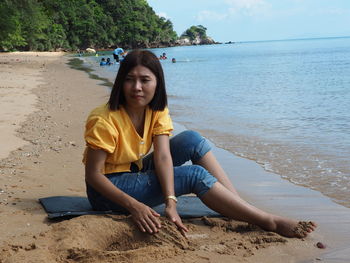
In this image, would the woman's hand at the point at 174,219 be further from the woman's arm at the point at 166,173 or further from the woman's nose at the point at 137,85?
the woman's nose at the point at 137,85

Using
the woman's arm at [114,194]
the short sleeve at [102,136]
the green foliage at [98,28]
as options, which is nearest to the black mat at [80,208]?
the woman's arm at [114,194]

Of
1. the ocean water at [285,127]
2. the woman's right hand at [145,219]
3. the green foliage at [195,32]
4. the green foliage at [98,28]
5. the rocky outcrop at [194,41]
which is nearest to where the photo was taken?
the woman's right hand at [145,219]

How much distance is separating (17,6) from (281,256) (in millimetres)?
24825

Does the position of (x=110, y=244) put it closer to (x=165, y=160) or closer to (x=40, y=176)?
(x=165, y=160)

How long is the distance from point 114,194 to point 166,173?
34cm

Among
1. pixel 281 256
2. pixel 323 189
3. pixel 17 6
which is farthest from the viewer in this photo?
pixel 17 6

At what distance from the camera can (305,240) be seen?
8.77ft

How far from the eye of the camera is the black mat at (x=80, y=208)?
2924mm

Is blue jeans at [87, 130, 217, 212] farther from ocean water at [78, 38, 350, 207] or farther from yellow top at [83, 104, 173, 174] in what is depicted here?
ocean water at [78, 38, 350, 207]

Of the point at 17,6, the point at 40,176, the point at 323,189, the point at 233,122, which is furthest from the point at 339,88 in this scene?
the point at 17,6

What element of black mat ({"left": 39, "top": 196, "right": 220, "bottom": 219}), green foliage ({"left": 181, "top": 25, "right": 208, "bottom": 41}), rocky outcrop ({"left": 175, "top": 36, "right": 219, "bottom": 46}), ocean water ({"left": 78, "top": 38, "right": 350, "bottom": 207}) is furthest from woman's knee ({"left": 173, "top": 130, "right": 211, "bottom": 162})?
green foliage ({"left": 181, "top": 25, "right": 208, "bottom": 41})

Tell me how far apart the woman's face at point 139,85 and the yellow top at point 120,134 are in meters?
0.09

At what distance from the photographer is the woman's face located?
2.73 m

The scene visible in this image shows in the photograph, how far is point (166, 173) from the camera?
274 cm
